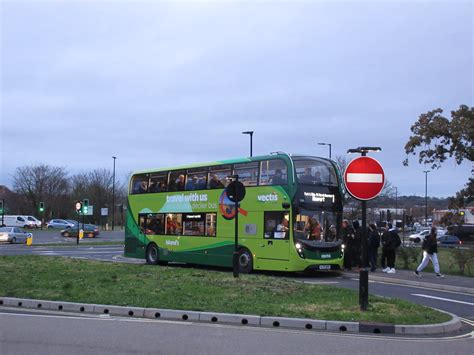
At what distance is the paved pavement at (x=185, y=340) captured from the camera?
779 centimetres

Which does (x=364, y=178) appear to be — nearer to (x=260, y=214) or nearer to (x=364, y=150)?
(x=364, y=150)

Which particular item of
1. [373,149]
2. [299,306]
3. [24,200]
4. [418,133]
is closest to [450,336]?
[299,306]

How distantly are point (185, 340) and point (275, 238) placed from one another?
11182mm

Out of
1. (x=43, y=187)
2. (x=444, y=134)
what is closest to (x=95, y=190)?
(x=43, y=187)

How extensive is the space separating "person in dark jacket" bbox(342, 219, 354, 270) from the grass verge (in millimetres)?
6387

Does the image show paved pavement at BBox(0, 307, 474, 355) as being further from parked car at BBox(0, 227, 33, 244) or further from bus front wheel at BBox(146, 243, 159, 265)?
parked car at BBox(0, 227, 33, 244)

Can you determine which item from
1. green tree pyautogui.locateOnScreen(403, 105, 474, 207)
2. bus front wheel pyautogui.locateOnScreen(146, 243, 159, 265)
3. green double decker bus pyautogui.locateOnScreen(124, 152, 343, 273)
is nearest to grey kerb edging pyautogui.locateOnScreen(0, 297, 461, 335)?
green double decker bus pyautogui.locateOnScreen(124, 152, 343, 273)

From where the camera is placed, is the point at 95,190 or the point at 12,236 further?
the point at 95,190

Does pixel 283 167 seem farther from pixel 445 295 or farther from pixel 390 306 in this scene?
pixel 390 306

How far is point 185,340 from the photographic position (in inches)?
332

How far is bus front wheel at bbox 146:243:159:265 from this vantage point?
24656mm

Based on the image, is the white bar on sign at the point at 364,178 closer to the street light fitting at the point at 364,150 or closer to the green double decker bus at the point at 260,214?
the street light fitting at the point at 364,150

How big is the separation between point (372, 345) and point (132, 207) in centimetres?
1901

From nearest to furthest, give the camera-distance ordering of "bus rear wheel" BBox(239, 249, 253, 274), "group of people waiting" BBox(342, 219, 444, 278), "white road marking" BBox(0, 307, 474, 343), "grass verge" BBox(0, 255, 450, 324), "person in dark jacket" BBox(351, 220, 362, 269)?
"white road marking" BBox(0, 307, 474, 343)
"grass verge" BBox(0, 255, 450, 324)
"group of people waiting" BBox(342, 219, 444, 278)
"bus rear wheel" BBox(239, 249, 253, 274)
"person in dark jacket" BBox(351, 220, 362, 269)
